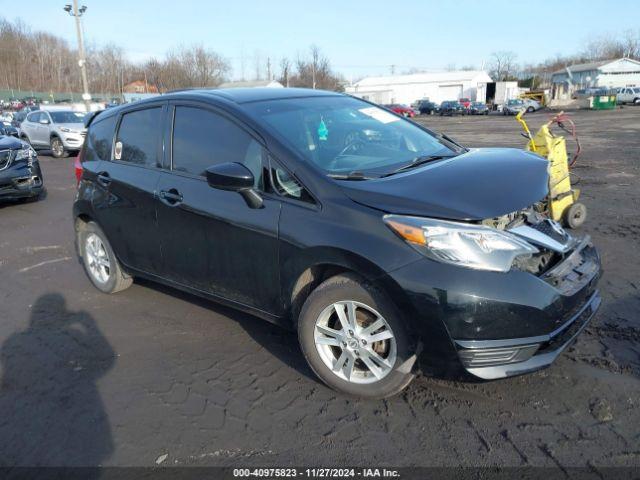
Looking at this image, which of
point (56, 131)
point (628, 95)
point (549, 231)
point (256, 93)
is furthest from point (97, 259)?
point (628, 95)

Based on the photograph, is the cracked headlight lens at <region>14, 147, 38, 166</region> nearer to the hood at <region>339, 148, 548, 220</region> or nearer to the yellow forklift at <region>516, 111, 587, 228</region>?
the hood at <region>339, 148, 548, 220</region>

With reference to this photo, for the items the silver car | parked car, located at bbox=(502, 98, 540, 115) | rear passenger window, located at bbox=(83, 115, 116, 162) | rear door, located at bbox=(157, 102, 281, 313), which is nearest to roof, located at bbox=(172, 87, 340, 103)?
rear door, located at bbox=(157, 102, 281, 313)

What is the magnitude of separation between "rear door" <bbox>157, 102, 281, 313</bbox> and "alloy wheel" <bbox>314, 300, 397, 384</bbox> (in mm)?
435

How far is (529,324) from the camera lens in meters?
2.66

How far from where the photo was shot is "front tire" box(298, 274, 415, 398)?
9.39ft

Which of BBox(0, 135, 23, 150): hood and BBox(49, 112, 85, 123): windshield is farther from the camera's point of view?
BBox(49, 112, 85, 123): windshield

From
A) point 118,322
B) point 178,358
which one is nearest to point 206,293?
point 178,358

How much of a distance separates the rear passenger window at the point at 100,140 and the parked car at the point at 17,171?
15.9 feet

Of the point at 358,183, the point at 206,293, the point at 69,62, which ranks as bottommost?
the point at 206,293

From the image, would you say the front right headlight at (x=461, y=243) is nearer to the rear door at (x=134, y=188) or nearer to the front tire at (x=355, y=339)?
the front tire at (x=355, y=339)

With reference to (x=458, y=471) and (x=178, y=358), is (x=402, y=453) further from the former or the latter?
(x=178, y=358)

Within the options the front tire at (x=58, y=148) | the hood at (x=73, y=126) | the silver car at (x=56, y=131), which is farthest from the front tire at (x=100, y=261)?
the front tire at (x=58, y=148)

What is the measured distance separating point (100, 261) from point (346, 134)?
2805 millimetres

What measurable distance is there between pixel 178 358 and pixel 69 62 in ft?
352
